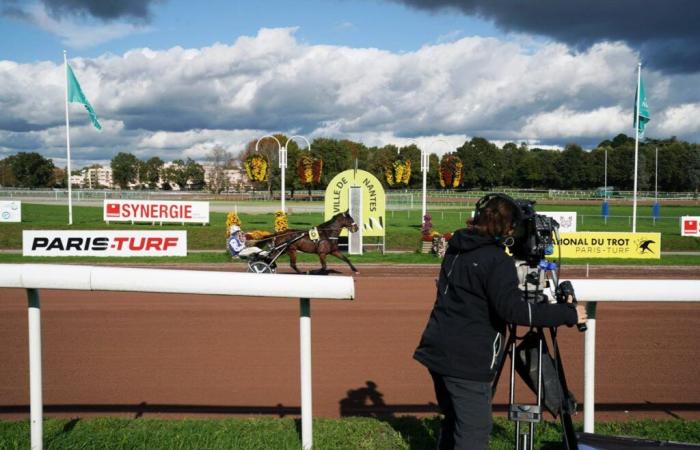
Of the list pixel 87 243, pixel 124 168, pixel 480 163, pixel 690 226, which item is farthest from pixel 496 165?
pixel 124 168

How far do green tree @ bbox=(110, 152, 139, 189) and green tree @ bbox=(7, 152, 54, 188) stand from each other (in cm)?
1402

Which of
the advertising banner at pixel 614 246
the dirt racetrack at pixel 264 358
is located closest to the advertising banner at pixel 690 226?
the advertising banner at pixel 614 246

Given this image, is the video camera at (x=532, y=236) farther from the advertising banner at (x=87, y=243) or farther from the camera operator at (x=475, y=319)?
the advertising banner at (x=87, y=243)

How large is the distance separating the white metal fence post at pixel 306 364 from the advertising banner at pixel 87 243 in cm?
1797

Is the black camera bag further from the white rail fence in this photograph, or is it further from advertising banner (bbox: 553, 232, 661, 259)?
advertising banner (bbox: 553, 232, 661, 259)

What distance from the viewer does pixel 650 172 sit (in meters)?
89.6

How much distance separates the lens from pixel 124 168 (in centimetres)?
12588

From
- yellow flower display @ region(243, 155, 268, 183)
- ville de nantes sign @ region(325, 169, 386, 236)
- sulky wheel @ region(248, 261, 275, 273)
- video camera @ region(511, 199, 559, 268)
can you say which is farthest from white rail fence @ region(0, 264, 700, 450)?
yellow flower display @ region(243, 155, 268, 183)

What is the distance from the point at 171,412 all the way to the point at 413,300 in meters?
7.33

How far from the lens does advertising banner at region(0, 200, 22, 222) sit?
30594mm

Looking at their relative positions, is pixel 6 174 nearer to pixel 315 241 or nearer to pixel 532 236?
pixel 315 241

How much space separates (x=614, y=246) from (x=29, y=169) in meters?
114

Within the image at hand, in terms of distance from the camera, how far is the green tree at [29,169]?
11062 cm

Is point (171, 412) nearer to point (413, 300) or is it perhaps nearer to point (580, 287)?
point (580, 287)
